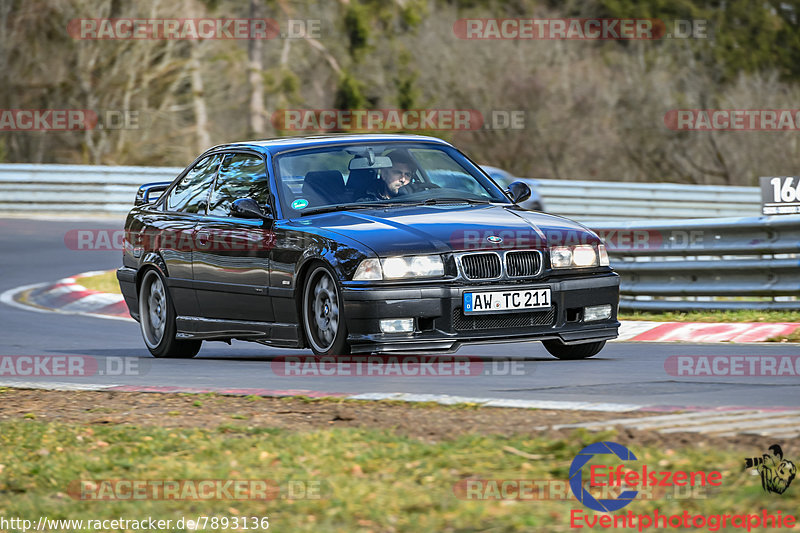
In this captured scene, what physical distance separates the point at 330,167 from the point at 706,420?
14.4 feet

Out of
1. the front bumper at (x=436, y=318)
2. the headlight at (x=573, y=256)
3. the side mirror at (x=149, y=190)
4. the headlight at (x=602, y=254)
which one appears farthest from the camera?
the side mirror at (x=149, y=190)

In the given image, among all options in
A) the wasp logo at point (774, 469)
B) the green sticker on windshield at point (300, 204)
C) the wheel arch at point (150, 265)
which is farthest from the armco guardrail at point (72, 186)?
the wasp logo at point (774, 469)

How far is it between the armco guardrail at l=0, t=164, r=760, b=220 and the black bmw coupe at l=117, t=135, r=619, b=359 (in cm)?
1589

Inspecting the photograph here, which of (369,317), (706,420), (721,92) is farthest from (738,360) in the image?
(721,92)

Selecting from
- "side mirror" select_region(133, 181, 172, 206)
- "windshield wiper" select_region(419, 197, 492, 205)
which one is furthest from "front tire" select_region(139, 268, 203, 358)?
"windshield wiper" select_region(419, 197, 492, 205)

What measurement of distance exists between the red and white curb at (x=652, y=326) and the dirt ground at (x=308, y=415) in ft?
14.1

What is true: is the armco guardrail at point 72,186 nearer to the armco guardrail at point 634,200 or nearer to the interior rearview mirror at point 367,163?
the armco guardrail at point 634,200

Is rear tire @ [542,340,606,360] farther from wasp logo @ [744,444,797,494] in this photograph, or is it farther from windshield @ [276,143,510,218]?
wasp logo @ [744,444,797,494]

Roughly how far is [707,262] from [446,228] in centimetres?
433

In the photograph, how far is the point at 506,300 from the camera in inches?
341

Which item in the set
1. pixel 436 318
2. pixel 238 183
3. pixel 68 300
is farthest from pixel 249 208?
pixel 68 300

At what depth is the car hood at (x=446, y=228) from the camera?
859cm

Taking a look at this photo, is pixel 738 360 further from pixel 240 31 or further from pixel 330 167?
pixel 240 31

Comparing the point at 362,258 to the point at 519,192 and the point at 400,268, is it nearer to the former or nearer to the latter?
the point at 400,268
